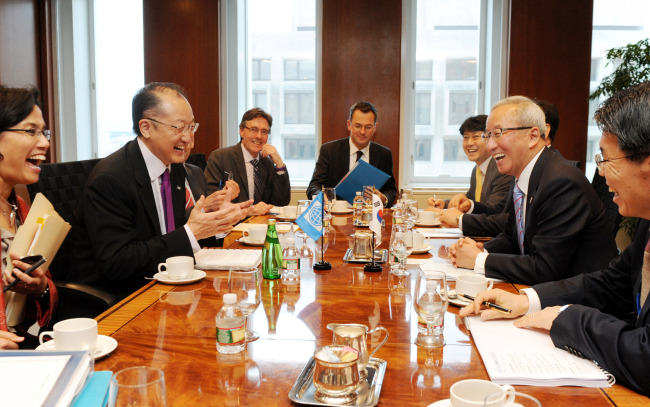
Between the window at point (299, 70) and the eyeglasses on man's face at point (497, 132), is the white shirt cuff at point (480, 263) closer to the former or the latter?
the eyeglasses on man's face at point (497, 132)

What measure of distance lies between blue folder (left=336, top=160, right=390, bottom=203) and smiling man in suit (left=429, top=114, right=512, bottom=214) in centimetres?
41

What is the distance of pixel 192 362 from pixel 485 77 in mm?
5768

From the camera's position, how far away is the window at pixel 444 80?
6.35 meters

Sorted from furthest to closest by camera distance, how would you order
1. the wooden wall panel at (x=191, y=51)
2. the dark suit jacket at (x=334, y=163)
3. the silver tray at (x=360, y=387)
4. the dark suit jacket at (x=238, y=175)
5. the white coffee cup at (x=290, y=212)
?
the wooden wall panel at (x=191, y=51)
the dark suit jacket at (x=334, y=163)
the dark suit jacket at (x=238, y=175)
the white coffee cup at (x=290, y=212)
the silver tray at (x=360, y=387)

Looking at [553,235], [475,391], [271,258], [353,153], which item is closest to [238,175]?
[353,153]

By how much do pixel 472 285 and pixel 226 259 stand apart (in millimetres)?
1000

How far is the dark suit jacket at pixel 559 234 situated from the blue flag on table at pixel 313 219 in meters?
0.69

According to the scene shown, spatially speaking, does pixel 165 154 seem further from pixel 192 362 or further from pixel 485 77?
pixel 485 77

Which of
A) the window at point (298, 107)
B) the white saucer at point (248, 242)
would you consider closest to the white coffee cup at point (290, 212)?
the white saucer at point (248, 242)

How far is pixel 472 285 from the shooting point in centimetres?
181

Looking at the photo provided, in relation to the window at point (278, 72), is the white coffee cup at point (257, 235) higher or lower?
lower

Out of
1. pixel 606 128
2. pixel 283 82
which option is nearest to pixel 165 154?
pixel 606 128

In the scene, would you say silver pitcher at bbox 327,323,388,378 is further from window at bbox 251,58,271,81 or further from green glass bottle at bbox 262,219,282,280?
window at bbox 251,58,271,81

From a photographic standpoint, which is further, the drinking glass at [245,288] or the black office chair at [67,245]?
the black office chair at [67,245]
